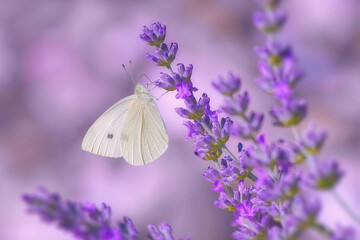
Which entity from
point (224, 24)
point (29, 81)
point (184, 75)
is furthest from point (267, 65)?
point (29, 81)

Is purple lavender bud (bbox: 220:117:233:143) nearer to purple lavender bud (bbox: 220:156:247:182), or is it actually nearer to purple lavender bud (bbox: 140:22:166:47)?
purple lavender bud (bbox: 220:156:247:182)

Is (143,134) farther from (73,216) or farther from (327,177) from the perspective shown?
(327,177)

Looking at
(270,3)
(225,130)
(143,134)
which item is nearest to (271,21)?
(270,3)

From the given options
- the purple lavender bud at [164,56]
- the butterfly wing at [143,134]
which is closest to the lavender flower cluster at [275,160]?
the purple lavender bud at [164,56]

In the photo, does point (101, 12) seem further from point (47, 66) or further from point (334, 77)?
point (334, 77)

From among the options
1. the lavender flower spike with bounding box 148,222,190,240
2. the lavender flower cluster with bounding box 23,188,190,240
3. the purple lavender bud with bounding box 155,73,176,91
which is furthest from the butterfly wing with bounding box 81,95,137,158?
the lavender flower cluster with bounding box 23,188,190,240
